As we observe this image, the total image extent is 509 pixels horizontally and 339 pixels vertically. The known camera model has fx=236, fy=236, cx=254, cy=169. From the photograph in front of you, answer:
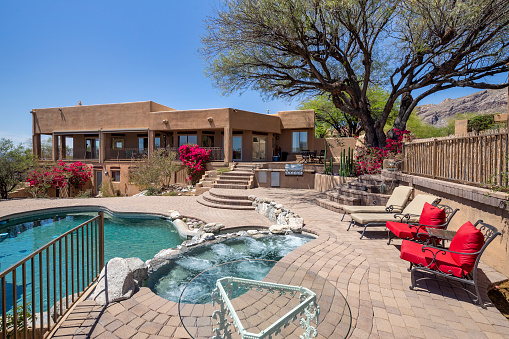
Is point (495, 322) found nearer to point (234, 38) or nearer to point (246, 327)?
point (246, 327)

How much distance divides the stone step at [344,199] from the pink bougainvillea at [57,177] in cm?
1672

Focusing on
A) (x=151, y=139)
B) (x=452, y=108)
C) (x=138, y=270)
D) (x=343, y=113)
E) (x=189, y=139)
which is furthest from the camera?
(x=452, y=108)

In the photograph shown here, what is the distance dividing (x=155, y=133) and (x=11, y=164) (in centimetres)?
871

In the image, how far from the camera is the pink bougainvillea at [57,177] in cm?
1466

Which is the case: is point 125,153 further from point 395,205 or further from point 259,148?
point 395,205

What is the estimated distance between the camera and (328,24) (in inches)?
386

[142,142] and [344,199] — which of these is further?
[142,142]

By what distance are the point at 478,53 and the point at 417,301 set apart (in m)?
12.5

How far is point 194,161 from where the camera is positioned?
50.8 feet

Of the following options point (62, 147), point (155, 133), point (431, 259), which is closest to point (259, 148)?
point (155, 133)

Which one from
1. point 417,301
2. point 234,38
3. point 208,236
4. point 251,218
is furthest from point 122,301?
point 234,38

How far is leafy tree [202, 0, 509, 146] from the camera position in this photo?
873 cm

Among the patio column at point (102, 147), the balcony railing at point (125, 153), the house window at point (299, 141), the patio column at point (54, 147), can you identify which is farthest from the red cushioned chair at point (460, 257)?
the patio column at point (54, 147)

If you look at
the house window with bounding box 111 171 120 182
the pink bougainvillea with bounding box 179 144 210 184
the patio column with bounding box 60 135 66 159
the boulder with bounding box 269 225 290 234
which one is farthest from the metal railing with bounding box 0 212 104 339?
the patio column with bounding box 60 135 66 159
